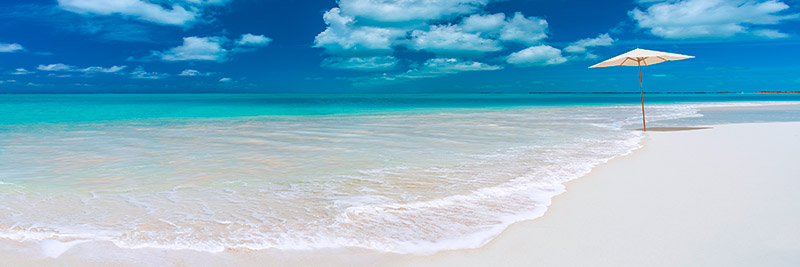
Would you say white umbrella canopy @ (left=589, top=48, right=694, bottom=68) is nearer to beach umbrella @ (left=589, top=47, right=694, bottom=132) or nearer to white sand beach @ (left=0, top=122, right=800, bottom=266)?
beach umbrella @ (left=589, top=47, right=694, bottom=132)

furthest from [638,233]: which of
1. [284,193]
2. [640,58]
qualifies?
[640,58]

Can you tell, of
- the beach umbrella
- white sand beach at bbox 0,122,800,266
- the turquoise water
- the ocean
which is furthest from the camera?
the turquoise water

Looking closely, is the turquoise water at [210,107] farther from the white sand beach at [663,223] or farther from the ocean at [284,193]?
the white sand beach at [663,223]

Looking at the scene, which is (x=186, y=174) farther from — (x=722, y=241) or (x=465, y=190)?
(x=722, y=241)

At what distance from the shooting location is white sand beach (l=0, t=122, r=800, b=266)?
2.68m

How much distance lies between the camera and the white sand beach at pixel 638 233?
268 centimetres

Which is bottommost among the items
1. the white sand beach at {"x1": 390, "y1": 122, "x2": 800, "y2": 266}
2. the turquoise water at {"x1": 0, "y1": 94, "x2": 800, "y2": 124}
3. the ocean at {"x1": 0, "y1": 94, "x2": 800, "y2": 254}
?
the white sand beach at {"x1": 390, "y1": 122, "x2": 800, "y2": 266}

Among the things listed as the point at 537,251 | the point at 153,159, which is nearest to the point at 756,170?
the point at 537,251

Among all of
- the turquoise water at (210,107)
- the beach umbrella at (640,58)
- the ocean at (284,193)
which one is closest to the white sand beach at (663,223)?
the ocean at (284,193)

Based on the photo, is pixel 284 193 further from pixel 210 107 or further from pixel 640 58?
pixel 210 107

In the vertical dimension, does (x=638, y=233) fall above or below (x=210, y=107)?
below

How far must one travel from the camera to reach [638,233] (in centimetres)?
310

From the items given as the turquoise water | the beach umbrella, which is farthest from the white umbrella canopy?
the turquoise water

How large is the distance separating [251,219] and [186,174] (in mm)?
2381
